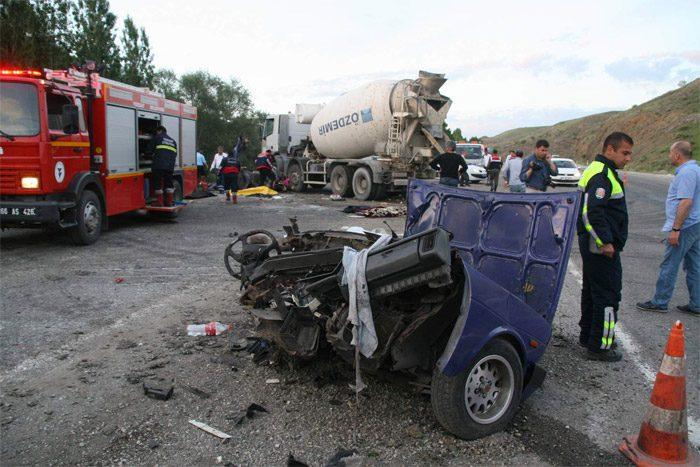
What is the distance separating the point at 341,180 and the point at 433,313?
1513 centimetres

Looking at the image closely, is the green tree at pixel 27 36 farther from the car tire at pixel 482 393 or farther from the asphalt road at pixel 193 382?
the car tire at pixel 482 393

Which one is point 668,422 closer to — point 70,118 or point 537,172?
point 537,172

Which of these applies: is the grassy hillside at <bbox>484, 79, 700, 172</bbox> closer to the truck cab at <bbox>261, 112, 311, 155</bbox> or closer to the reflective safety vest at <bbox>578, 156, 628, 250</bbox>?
the truck cab at <bbox>261, 112, 311, 155</bbox>

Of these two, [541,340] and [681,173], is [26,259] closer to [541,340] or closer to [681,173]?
[541,340]

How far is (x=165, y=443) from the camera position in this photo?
10.5ft

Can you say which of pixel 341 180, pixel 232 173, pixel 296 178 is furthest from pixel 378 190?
pixel 296 178

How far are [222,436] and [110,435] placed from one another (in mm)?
685

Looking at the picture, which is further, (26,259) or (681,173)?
(26,259)

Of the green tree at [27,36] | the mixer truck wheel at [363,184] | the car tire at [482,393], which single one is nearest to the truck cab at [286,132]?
the mixer truck wheel at [363,184]

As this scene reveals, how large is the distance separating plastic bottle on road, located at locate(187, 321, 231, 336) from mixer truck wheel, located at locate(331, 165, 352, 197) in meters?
12.9

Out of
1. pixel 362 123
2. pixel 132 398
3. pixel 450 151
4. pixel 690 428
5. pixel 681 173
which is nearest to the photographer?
pixel 690 428

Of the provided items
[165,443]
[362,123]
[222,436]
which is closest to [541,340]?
[222,436]

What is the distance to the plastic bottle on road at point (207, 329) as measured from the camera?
4.97 metres

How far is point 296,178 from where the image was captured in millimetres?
20938
